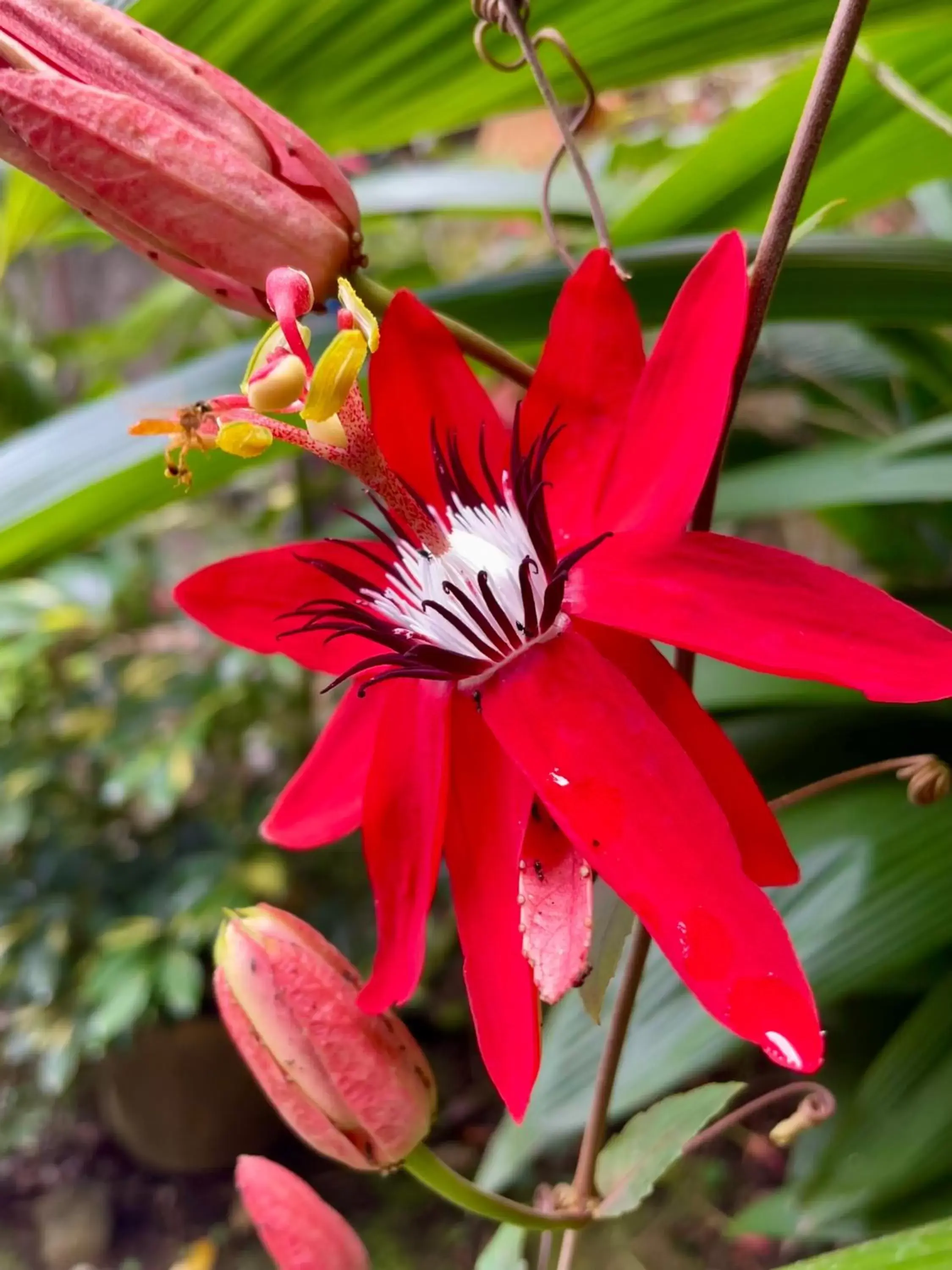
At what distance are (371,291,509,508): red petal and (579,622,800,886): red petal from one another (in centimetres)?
8

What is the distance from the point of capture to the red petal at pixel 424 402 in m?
0.26

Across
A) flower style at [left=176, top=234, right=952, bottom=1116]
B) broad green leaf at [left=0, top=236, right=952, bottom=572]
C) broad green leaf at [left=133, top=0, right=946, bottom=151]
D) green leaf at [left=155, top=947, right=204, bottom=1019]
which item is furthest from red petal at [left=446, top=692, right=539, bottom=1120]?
green leaf at [left=155, top=947, right=204, bottom=1019]

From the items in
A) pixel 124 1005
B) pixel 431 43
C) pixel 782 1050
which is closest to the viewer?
pixel 782 1050

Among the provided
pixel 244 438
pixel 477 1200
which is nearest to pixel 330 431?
pixel 244 438

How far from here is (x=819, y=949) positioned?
476 mm

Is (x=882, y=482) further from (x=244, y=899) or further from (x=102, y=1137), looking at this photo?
(x=102, y=1137)

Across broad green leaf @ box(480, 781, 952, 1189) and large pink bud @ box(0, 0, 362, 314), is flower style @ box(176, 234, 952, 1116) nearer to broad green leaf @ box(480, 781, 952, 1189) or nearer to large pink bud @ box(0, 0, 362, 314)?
large pink bud @ box(0, 0, 362, 314)

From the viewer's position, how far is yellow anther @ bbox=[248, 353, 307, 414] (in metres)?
0.20

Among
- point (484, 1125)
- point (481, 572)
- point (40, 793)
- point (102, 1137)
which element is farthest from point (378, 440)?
point (102, 1137)

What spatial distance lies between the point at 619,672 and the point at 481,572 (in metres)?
0.05

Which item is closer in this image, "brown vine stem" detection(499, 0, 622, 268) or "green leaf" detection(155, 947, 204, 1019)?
"brown vine stem" detection(499, 0, 622, 268)

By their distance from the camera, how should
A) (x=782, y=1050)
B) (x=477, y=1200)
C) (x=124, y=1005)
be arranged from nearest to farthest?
(x=782, y=1050) < (x=477, y=1200) < (x=124, y=1005)

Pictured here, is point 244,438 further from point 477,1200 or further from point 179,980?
point 179,980

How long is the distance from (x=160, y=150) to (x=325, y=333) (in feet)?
0.92
